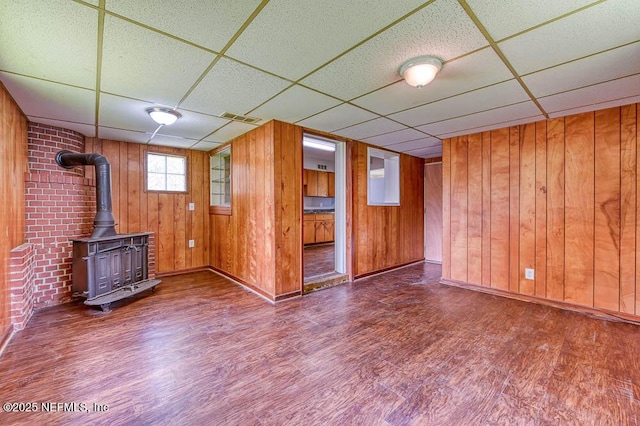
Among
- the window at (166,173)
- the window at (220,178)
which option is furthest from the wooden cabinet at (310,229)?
the window at (166,173)

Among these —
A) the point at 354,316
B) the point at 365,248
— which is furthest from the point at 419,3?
the point at 365,248

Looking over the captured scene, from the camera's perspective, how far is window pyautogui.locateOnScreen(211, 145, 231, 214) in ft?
16.3

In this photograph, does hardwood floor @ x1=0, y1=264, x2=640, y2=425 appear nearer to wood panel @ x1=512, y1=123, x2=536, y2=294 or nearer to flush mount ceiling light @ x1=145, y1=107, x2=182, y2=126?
wood panel @ x1=512, y1=123, x2=536, y2=294

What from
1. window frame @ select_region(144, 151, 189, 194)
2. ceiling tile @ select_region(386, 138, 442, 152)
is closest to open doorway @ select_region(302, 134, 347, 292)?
ceiling tile @ select_region(386, 138, 442, 152)

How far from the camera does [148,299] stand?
351cm

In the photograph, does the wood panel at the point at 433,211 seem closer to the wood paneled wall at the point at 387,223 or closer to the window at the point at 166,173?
the wood paneled wall at the point at 387,223

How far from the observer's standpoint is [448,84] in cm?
235

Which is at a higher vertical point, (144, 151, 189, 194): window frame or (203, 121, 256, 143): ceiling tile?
(203, 121, 256, 143): ceiling tile

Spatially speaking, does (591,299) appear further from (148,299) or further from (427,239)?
(148,299)

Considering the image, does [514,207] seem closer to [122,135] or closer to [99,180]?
[99,180]

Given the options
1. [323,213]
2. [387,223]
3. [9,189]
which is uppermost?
[9,189]

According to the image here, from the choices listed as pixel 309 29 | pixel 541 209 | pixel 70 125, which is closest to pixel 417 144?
pixel 541 209

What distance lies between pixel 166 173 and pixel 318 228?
4202 millimetres

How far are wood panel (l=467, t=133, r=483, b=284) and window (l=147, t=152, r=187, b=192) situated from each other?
4.80 m
